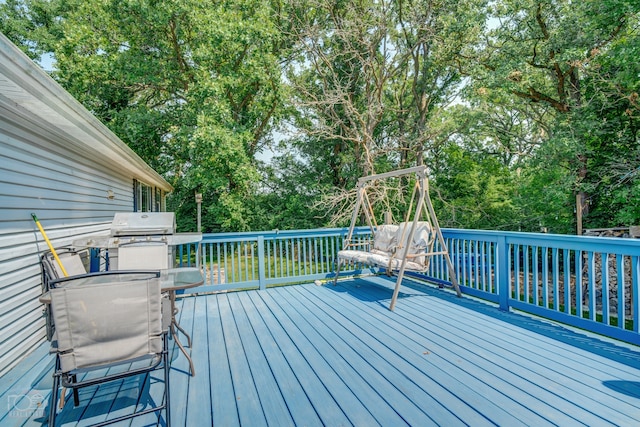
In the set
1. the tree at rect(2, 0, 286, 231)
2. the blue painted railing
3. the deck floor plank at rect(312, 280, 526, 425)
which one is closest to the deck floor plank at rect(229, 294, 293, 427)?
the deck floor plank at rect(312, 280, 526, 425)

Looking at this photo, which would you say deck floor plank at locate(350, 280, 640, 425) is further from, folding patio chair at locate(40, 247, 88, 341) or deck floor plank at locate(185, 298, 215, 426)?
folding patio chair at locate(40, 247, 88, 341)

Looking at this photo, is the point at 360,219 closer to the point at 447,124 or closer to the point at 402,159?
the point at 402,159

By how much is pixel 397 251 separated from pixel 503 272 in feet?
4.11

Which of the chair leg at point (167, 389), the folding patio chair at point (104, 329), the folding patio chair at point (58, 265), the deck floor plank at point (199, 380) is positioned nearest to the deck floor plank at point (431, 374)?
the deck floor plank at point (199, 380)

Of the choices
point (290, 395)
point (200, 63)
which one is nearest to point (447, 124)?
point (200, 63)

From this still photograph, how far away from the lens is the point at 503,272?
152 inches

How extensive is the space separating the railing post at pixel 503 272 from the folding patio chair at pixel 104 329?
11.8 ft

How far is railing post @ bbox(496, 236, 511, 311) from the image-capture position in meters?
3.82

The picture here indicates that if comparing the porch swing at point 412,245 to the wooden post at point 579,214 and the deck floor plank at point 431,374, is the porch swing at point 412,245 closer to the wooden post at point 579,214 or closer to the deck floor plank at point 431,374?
the deck floor plank at point 431,374

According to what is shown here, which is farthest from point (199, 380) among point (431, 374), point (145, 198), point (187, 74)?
point (187, 74)

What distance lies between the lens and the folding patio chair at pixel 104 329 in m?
1.73

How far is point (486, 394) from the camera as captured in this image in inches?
84.5

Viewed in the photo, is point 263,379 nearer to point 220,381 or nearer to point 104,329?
point 220,381

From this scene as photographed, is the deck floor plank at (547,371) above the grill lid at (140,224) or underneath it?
underneath
